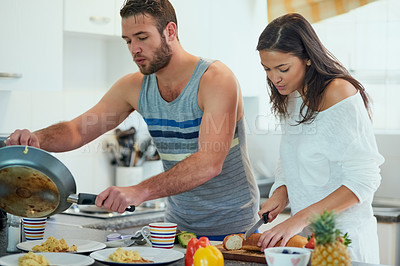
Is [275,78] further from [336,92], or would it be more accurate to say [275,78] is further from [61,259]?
[61,259]

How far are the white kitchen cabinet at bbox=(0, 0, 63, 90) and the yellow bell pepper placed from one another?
5.12 ft

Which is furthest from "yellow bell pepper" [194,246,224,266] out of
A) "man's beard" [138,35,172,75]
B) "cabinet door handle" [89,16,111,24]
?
"cabinet door handle" [89,16,111,24]

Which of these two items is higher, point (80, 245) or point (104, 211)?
point (80, 245)

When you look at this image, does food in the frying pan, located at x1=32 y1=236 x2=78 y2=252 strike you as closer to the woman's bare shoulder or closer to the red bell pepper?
the red bell pepper

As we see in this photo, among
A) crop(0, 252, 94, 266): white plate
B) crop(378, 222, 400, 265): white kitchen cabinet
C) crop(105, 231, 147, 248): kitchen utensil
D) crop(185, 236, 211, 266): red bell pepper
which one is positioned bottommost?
crop(378, 222, 400, 265): white kitchen cabinet

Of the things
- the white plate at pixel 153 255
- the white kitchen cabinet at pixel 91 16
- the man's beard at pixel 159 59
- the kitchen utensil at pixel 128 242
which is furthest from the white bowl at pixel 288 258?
the white kitchen cabinet at pixel 91 16

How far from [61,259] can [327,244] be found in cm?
72

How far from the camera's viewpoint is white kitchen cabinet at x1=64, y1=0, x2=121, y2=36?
2.92 meters

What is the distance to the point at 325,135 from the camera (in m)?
1.99

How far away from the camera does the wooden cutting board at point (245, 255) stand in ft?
5.43

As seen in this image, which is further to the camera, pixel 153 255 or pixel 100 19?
pixel 100 19

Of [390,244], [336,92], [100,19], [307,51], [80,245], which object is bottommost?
[390,244]

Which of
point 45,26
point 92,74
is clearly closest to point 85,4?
point 45,26

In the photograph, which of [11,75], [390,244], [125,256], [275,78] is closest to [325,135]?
[275,78]
